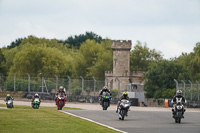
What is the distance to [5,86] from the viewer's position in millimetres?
72312

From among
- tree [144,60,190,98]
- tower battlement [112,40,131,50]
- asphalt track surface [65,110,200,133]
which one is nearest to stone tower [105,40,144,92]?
tower battlement [112,40,131,50]

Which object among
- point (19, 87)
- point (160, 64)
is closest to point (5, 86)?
point (19, 87)

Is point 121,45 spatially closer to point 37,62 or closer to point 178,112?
point 37,62

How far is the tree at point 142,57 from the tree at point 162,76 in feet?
120

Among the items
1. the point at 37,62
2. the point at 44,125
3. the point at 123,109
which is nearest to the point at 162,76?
the point at 37,62

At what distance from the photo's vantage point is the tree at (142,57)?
5177 inches

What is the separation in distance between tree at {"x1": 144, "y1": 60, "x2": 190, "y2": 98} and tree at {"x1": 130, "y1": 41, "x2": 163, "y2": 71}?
36616 millimetres

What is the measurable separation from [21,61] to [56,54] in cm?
948

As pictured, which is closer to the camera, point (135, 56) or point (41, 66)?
point (41, 66)

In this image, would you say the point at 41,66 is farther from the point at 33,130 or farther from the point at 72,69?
the point at 33,130

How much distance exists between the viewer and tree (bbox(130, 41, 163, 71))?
132 metres

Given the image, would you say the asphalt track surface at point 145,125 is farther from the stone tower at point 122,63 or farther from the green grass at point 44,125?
the stone tower at point 122,63

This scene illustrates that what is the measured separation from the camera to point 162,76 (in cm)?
9081

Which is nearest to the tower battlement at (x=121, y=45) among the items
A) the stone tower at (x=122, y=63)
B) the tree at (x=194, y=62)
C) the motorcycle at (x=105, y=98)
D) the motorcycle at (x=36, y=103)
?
the stone tower at (x=122, y=63)
